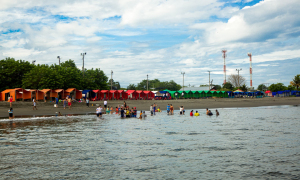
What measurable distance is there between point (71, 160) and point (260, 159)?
9.84m

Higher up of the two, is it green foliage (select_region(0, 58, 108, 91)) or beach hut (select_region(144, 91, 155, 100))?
green foliage (select_region(0, 58, 108, 91))

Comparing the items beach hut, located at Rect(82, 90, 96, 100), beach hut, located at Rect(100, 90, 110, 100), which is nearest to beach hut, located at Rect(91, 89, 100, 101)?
beach hut, located at Rect(82, 90, 96, 100)

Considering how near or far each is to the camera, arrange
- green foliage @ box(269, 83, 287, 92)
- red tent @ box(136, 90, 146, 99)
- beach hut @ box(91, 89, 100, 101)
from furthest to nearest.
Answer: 1. green foliage @ box(269, 83, 287, 92)
2. red tent @ box(136, 90, 146, 99)
3. beach hut @ box(91, 89, 100, 101)

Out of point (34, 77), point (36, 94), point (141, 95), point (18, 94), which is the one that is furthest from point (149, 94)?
point (18, 94)

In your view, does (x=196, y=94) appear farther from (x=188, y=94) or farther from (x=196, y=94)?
(x=188, y=94)

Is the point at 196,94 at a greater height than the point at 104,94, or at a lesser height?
lesser

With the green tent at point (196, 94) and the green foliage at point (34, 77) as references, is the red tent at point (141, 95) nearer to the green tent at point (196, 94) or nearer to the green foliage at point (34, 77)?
the green foliage at point (34, 77)

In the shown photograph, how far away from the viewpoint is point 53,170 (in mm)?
11547

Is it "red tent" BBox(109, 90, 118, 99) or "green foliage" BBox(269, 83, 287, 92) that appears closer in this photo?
"red tent" BBox(109, 90, 118, 99)

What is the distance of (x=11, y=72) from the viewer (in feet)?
220

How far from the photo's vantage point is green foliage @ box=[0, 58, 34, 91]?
6654 cm

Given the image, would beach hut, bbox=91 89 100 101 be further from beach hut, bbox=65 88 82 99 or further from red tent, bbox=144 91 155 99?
red tent, bbox=144 91 155 99

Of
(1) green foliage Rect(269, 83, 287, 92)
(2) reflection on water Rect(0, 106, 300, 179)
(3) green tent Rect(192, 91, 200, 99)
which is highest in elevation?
(1) green foliage Rect(269, 83, 287, 92)

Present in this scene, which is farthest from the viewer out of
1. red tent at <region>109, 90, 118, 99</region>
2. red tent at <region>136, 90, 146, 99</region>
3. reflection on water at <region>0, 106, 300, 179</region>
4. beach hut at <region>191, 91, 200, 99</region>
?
beach hut at <region>191, 91, 200, 99</region>
